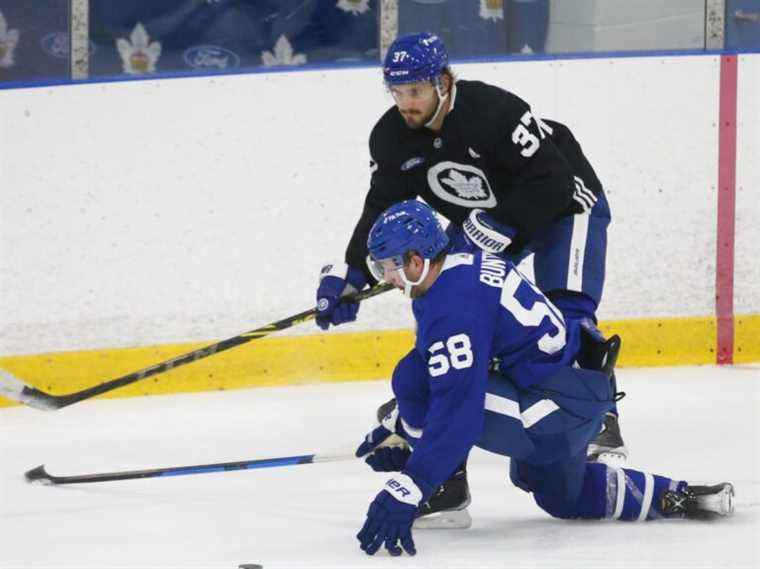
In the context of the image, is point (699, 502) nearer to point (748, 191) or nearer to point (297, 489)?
point (297, 489)

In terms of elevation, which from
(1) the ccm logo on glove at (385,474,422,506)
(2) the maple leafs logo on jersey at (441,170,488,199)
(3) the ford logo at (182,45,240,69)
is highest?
(3) the ford logo at (182,45,240,69)

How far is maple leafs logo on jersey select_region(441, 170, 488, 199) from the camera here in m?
4.11

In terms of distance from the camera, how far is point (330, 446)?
15.3 feet

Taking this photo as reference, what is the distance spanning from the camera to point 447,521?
3553 millimetres

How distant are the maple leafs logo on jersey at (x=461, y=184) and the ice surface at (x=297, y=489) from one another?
71 centimetres

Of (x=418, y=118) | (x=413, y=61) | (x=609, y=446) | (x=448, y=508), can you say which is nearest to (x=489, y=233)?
(x=418, y=118)

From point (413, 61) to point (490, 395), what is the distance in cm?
94

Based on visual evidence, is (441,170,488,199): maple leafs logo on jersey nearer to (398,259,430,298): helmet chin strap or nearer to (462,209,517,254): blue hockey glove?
(462,209,517,254): blue hockey glove

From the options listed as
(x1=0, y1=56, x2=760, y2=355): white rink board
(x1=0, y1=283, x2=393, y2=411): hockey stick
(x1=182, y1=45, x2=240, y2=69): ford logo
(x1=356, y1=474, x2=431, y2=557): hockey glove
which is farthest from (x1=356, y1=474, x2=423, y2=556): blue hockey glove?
(x1=182, y1=45, x2=240, y2=69): ford logo

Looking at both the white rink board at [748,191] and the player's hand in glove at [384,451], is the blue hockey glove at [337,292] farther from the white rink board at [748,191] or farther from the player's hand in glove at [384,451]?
the white rink board at [748,191]

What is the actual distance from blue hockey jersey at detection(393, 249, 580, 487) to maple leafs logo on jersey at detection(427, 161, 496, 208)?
0.77 metres

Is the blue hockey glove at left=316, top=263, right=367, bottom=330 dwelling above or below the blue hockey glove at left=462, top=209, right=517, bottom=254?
below

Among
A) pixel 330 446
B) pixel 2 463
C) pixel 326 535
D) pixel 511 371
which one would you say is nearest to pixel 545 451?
pixel 511 371

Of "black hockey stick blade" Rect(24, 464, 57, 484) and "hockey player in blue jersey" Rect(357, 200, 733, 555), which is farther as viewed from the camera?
"black hockey stick blade" Rect(24, 464, 57, 484)
